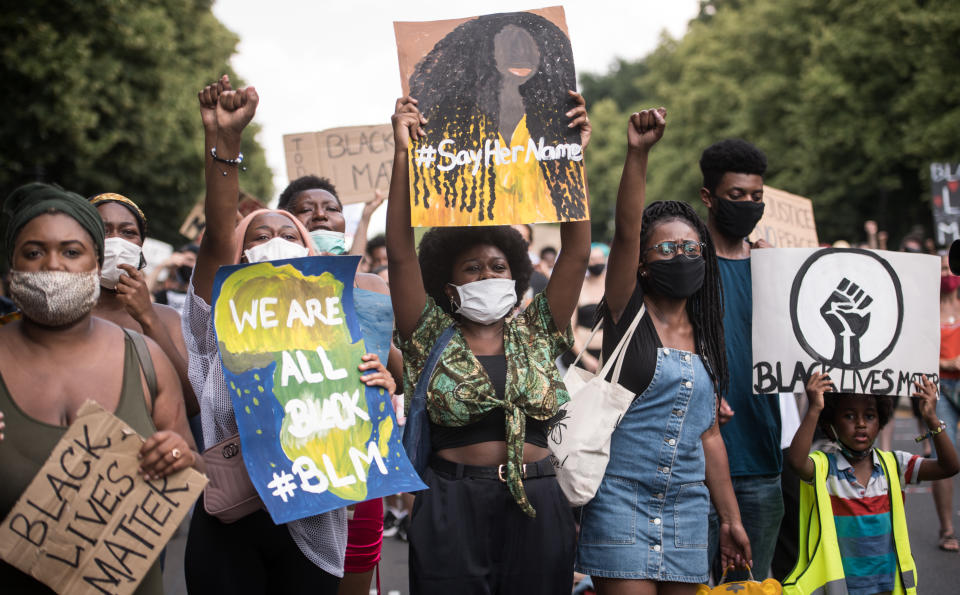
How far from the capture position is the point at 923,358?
4.14 m

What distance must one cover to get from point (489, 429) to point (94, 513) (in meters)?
1.35

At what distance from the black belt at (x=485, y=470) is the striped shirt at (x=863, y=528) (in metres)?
1.49

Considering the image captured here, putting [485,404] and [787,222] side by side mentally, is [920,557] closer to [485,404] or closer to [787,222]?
[787,222]

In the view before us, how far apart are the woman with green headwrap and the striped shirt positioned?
2.76m

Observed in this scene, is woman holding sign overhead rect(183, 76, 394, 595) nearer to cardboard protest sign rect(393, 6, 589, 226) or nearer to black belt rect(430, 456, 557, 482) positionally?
black belt rect(430, 456, 557, 482)

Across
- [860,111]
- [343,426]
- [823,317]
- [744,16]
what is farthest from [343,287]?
[744,16]

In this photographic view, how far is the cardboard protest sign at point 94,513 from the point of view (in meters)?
2.54

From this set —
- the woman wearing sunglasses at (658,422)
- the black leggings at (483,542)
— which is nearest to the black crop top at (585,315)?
the woman wearing sunglasses at (658,422)

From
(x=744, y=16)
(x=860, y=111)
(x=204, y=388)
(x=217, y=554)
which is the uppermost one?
(x=744, y=16)

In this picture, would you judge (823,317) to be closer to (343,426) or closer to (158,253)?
(343,426)

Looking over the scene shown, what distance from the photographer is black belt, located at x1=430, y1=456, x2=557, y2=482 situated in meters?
3.34

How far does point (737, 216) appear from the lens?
4363 millimetres

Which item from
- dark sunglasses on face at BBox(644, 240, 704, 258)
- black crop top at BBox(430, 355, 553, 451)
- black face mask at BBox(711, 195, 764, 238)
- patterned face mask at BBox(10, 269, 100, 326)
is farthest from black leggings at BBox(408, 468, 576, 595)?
black face mask at BBox(711, 195, 764, 238)

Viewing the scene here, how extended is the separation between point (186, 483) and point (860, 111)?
26630 mm
